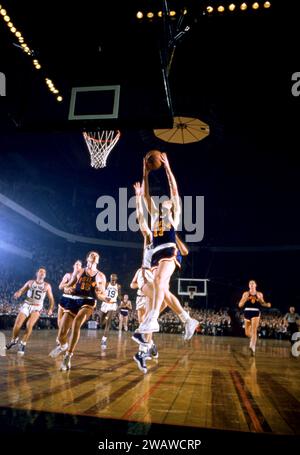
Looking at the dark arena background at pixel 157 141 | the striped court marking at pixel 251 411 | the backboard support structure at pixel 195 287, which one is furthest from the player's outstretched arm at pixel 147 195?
the backboard support structure at pixel 195 287

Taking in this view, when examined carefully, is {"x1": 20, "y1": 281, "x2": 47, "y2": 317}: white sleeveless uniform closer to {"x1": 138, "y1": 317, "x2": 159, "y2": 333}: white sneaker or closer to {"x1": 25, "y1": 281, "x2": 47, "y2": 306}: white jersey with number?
{"x1": 25, "y1": 281, "x2": 47, "y2": 306}: white jersey with number

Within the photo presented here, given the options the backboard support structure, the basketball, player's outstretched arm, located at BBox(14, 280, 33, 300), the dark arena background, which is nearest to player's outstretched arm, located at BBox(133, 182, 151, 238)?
the basketball

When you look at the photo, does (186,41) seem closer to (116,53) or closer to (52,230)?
(116,53)

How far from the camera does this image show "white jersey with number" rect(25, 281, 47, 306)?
27.2ft

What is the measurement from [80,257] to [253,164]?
17844 millimetres

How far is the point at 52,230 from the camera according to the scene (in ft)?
93.7

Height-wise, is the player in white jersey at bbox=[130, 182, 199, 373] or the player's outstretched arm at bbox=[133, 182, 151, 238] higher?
the player's outstretched arm at bbox=[133, 182, 151, 238]

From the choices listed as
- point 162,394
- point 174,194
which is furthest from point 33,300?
point 162,394

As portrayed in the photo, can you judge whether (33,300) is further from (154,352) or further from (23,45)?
(23,45)

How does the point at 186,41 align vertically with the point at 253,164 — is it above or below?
below

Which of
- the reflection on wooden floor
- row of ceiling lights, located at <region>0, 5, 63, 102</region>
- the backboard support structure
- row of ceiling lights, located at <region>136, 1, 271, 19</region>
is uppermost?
row of ceiling lights, located at <region>136, 1, 271, 19</region>

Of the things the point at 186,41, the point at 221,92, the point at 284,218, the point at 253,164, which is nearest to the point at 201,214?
the point at 284,218

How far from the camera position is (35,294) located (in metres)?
8.34
